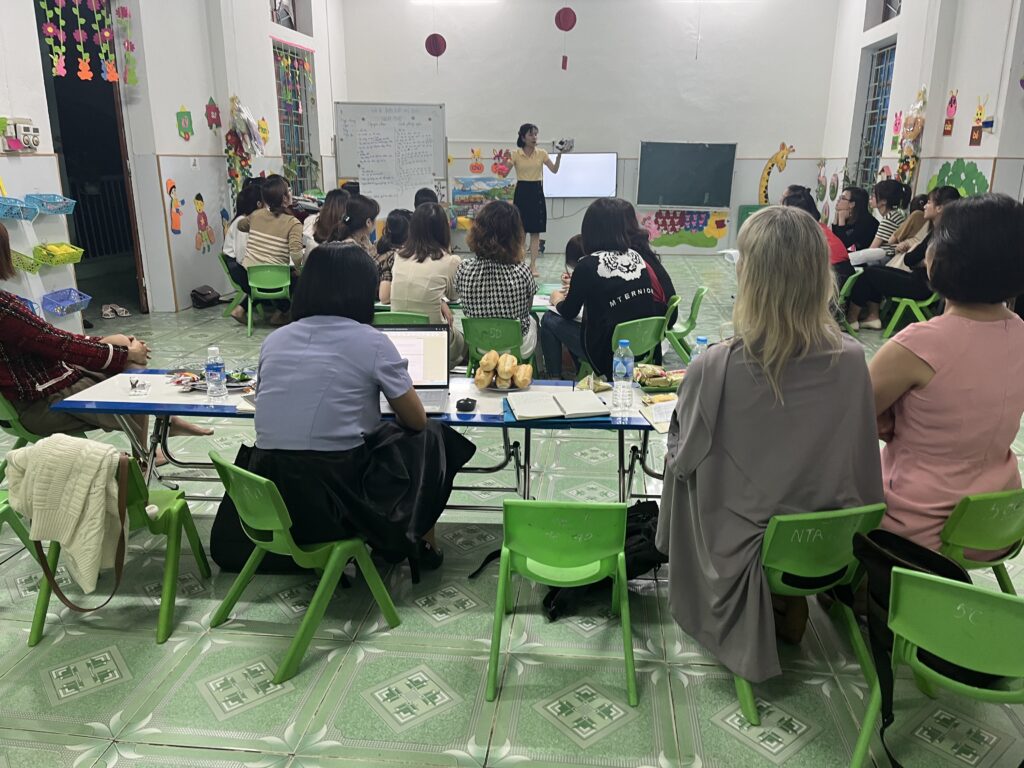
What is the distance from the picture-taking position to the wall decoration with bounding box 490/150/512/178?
1134cm

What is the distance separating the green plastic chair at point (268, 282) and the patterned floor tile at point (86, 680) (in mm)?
4239

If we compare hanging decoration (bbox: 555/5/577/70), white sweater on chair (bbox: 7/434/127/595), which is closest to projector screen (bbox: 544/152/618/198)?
hanging decoration (bbox: 555/5/577/70)

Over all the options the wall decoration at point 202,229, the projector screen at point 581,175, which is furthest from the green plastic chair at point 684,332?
the projector screen at point 581,175

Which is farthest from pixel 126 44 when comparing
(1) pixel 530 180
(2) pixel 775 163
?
(2) pixel 775 163

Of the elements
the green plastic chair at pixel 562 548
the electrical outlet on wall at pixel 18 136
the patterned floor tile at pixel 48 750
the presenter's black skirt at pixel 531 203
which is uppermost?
the electrical outlet on wall at pixel 18 136

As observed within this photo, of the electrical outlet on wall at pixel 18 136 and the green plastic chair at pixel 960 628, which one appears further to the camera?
the electrical outlet on wall at pixel 18 136

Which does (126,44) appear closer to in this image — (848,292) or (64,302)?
(64,302)

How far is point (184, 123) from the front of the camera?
7.39m

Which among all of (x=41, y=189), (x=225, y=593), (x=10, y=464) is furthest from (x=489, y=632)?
(x=41, y=189)

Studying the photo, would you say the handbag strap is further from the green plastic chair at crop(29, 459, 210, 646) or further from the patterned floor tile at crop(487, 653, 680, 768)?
the patterned floor tile at crop(487, 653, 680, 768)

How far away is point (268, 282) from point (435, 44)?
604cm

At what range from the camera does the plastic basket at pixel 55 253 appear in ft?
17.7

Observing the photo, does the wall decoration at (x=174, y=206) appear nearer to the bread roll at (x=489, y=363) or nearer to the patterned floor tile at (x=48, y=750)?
the bread roll at (x=489, y=363)

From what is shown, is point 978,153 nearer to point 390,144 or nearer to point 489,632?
point 390,144
